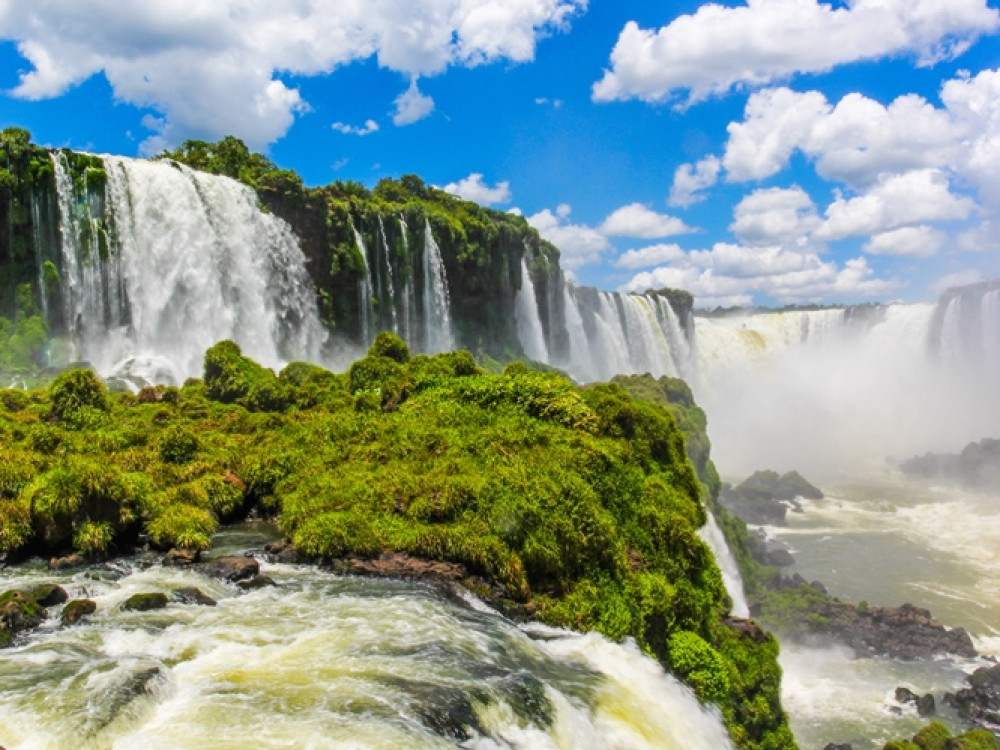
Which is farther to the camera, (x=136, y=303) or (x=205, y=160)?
(x=205, y=160)

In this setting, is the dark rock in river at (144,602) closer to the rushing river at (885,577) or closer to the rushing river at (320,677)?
the rushing river at (320,677)

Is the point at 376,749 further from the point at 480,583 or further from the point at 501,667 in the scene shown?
the point at 480,583

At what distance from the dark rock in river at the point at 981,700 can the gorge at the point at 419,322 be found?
6099 millimetres

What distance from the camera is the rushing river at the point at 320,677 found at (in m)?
5.96

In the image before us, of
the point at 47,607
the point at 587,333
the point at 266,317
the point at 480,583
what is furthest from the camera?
the point at 587,333

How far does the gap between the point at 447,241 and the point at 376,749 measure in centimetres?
4908

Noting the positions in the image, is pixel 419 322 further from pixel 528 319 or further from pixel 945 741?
pixel 945 741

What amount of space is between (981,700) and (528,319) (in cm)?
4806

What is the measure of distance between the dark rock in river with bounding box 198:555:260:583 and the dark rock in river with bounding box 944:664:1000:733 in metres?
19.7

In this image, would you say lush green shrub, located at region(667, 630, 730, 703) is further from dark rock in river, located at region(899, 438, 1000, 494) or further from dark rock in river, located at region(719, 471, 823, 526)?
dark rock in river, located at region(899, 438, 1000, 494)

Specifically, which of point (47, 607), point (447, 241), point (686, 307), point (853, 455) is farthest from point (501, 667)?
point (686, 307)

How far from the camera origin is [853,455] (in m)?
62.5

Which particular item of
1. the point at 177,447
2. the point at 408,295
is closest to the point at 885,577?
the point at 177,447

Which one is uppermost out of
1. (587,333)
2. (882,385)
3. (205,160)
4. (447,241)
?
(205,160)
